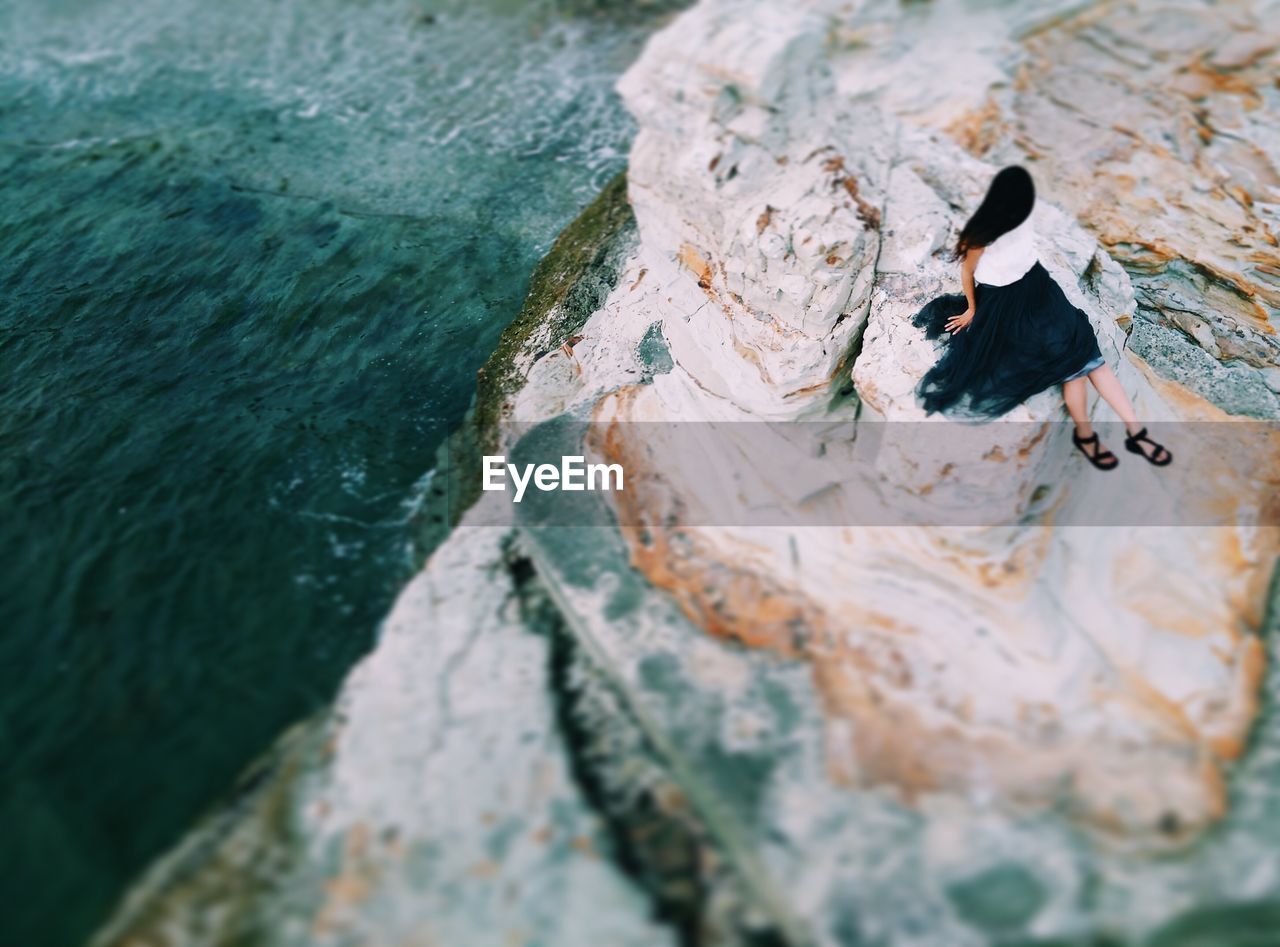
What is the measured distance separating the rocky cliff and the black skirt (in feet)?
0.37

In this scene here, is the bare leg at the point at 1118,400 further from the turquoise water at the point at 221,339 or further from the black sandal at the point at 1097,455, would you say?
the turquoise water at the point at 221,339

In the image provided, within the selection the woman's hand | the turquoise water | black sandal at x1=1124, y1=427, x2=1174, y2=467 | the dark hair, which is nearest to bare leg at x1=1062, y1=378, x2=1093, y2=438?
black sandal at x1=1124, y1=427, x2=1174, y2=467

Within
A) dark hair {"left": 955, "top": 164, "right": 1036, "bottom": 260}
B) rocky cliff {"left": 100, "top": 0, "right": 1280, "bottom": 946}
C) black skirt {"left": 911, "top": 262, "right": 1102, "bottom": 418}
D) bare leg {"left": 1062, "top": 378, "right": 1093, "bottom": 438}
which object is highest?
dark hair {"left": 955, "top": 164, "right": 1036, "bottom": 260}

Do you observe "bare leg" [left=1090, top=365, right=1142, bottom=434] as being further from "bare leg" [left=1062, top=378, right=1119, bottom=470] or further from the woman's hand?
the woman's hand

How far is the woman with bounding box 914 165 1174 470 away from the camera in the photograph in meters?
3.79

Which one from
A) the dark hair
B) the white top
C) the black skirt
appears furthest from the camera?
the black skirt

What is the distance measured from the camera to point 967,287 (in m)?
3.90

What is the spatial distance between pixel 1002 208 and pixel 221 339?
16.0 ft

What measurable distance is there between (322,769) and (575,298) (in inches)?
132

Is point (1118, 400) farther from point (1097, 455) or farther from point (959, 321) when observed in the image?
point (959, 321)

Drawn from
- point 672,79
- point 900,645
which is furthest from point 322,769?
point 672,79
